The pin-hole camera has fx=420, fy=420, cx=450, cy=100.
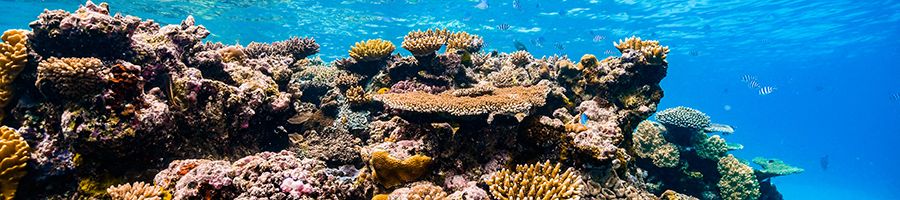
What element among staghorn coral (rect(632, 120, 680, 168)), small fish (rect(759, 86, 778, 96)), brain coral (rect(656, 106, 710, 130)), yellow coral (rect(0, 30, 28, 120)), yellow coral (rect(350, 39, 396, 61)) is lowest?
yellow coral (rect(0, 30, 28, 120))

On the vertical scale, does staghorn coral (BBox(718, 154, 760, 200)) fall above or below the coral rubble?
above

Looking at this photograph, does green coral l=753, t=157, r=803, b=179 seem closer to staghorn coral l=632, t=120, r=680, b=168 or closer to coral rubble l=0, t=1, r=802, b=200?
staghorn coral l=632, t=120, r=680, b=168

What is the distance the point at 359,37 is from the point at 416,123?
3147 cm

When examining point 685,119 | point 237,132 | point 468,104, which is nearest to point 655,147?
point 685,119

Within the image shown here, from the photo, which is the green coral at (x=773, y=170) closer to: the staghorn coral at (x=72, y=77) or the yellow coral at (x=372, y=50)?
the yellow coral at (x=372, y=50)

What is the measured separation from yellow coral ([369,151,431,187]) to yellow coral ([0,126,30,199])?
10.7 feet

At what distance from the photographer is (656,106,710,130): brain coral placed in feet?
31.2

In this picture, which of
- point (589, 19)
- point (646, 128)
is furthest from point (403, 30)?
point (646, 128)

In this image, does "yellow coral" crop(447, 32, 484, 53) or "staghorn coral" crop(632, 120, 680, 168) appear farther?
"staghorn coral" crop(632, 120, 680, 168)

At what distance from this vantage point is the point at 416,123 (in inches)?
202

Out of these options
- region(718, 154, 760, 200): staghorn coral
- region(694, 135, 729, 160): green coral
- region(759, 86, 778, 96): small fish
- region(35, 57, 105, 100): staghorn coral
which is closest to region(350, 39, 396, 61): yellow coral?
region(35, 57, 105, 100): staghorn coral

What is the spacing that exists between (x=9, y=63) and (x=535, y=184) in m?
5.74

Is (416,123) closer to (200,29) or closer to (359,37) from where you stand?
(200,29)

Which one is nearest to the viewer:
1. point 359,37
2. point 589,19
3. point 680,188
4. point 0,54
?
point 0,54
